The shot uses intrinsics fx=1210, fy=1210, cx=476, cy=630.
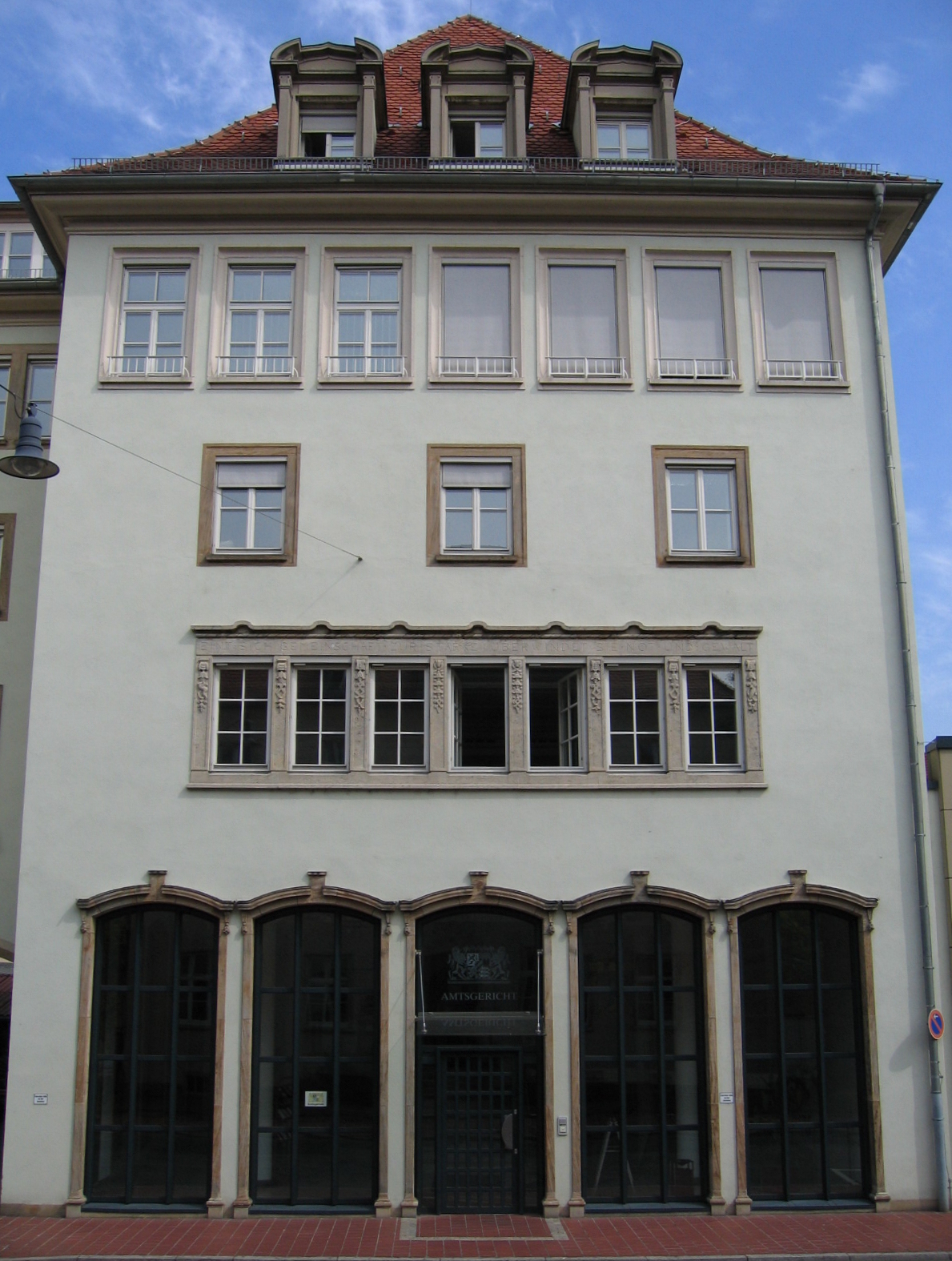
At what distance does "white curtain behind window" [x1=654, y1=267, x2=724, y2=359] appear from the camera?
18219 mm

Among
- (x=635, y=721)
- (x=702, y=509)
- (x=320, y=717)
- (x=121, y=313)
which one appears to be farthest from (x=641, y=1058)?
(x=121, y=313)

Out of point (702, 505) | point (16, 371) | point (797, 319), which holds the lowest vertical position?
point (702, 505)

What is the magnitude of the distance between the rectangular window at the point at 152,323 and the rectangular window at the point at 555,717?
23.1 feet

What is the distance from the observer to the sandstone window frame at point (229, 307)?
1780cm

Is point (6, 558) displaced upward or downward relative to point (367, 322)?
downward

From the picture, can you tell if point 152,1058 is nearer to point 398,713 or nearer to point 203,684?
point 203,684

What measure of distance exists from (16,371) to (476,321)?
8.30m

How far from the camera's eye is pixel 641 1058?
16.0 m

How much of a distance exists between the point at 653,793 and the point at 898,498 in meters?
5.73

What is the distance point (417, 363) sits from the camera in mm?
17875

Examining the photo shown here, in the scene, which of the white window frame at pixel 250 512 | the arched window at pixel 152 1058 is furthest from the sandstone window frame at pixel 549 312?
the arched window at pixel 152 1058

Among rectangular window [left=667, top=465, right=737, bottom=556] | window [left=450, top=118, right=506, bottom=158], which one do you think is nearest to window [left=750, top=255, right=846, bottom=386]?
rectangular window [left=667, top=465, right=737, bottom=556]

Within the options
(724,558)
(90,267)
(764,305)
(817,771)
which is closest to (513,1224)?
(817,771)

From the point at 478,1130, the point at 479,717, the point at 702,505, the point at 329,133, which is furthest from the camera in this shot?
the point at 329,133
